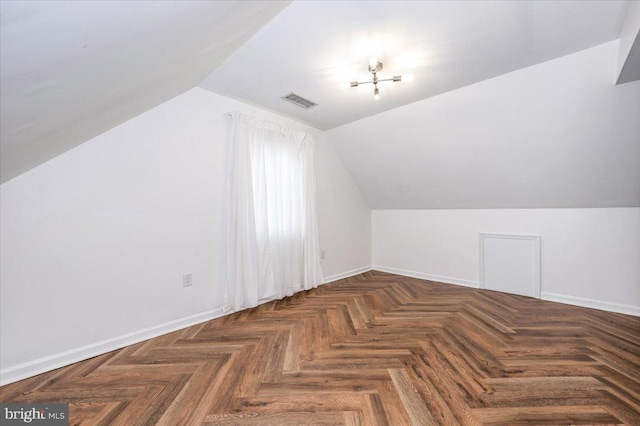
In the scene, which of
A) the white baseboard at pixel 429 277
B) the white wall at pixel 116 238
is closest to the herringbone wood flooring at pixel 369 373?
the white wall at pixel 116 238

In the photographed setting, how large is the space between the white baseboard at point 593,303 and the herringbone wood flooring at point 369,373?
0.13m

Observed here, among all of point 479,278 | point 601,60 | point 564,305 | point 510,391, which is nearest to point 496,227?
point 479,278

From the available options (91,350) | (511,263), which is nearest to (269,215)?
(91,350)

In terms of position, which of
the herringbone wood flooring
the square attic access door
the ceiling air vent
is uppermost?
the ceiling air vent

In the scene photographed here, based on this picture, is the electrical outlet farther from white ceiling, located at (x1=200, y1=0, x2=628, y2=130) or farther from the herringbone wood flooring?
white ceiling, located at (x1=200, y1=0, x2=628, y2=130)

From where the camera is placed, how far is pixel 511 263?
3402 millimetres

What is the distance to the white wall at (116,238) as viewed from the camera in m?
1.80

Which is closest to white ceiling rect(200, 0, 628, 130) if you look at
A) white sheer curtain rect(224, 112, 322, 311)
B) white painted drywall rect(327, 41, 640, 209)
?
white painted drywall rect(327, 41, 640, 209)

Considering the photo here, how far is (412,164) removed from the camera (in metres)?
3.71

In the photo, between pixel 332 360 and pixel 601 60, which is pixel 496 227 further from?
pixel 332 360

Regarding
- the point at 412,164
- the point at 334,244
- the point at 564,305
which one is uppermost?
the point at 412,164

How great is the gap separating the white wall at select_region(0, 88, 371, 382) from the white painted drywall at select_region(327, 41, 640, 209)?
204cm

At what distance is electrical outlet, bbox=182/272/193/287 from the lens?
101 inches

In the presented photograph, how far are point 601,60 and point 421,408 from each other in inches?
113
